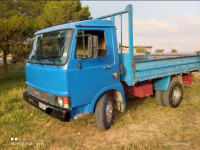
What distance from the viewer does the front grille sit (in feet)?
10.7

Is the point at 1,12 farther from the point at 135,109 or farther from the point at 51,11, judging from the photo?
the point at 135,109

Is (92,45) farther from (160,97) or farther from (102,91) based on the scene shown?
(160,97)

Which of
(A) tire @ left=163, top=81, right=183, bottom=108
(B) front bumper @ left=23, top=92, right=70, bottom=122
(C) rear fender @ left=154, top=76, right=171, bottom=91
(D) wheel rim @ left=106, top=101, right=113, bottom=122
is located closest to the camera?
(B) front bumper @ left=23, top=92, right=70, bottom=122

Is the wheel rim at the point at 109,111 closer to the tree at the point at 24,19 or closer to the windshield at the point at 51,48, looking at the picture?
the windshield at the point at 51,48

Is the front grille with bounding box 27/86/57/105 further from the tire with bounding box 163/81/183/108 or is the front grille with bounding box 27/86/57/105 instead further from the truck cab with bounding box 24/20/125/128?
the tire with bounding box 163/81/183/108

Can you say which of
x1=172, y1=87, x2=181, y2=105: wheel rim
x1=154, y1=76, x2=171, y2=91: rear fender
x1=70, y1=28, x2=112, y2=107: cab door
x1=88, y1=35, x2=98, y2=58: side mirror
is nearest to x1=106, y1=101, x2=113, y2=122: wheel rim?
x1=70, y1=28, x2=112, y2=107: cab door

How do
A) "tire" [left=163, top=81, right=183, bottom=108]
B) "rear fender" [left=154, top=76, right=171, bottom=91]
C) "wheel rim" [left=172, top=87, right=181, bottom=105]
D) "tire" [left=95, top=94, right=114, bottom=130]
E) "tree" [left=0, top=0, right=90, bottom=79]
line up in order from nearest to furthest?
1. "tire" [left=95, top=94, right=114, bottom=130]
2. "rear fender" [left=154, top=76, right=171, bottom=91]
3. "tire" [left=163, top=81, right=183, bottom=108]
4. "wheel rim" [left=172, top=87, right=181, bottom=105]
5. "tree" [left=0, top=0, right=90, bottom=79]

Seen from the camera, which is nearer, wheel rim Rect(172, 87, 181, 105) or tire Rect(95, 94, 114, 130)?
tire Rect(95, 94, 114, 130)

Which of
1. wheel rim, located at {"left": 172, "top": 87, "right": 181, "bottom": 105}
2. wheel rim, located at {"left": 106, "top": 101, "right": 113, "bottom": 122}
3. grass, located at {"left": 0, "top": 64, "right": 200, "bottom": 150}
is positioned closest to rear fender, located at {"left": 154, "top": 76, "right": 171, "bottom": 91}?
wheel rim, located at {"left": 172, "top": 87, "right": 181, "bottom": 105}

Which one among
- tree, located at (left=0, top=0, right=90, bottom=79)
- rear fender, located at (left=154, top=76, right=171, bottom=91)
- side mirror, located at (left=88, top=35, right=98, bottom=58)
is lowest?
rear fender, located at (left=154, top=76, right=171, bottom=91)

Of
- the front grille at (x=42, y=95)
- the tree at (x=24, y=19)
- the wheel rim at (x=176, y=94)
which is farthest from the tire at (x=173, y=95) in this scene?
the tree at (x=24, y=19)

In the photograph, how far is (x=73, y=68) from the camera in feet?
10.0

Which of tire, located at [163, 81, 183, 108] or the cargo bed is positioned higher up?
the cargo bed

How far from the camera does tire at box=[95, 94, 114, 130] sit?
11.8 ft
